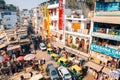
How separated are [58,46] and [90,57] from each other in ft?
40.6

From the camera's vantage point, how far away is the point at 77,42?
30.8 metres

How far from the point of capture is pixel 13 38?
39594 mm

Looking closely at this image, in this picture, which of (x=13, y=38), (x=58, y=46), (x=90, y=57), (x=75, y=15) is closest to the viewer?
(x=90, y=57)

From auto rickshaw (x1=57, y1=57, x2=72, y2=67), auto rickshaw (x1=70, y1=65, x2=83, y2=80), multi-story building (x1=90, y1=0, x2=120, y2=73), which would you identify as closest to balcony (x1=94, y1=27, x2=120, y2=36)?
multi-story building (x1=90, y1=0, x2=120, y2=73)

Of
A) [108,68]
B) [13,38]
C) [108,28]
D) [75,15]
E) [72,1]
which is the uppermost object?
[72,1]

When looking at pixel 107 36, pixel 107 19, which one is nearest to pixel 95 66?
pixel 107 36

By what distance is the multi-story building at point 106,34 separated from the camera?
21.6m

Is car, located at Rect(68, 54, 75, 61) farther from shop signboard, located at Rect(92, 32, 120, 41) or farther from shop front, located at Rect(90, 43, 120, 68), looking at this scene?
shop signboard, located at Rect(92, 32, 120, 41)

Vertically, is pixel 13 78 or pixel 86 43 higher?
pixel 86 43

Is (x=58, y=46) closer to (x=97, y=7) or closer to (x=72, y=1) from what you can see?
(x=72, y=1)

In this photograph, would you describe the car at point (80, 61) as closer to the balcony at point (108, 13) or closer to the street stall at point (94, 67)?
the street stall at point (94, 67)

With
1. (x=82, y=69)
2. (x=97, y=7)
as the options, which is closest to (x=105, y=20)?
(x=97, y=7)

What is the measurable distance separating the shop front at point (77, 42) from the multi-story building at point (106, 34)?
250 cm

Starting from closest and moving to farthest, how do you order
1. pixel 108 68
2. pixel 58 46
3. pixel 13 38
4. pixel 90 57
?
pixel 108 68
pixel 90 57
pixel 58 46
pixel 13 38
